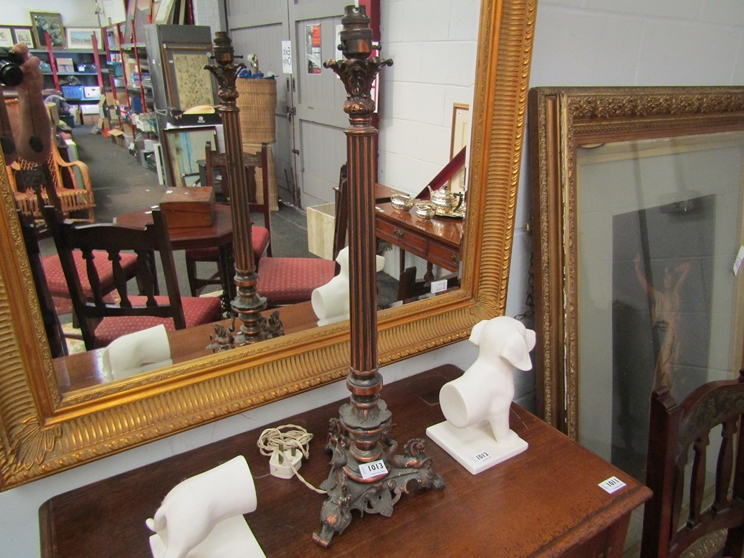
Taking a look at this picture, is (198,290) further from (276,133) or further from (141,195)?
(276,133)

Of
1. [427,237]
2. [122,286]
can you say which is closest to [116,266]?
[122,286]

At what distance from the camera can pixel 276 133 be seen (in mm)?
850

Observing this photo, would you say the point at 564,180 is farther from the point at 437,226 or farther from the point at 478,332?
the point at 478,332

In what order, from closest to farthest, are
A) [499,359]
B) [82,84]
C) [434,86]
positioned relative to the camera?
[82,84] < [499,359] < [434,86]

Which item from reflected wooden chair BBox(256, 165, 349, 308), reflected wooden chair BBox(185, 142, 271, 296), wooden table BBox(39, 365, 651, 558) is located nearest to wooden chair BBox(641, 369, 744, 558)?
wooden table BBox(39, 365, 651, 558)

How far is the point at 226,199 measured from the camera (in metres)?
0.81

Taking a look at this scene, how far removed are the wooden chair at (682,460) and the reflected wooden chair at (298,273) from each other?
593 mm

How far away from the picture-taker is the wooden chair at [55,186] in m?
0.64

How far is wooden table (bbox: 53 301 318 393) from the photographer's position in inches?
28.0

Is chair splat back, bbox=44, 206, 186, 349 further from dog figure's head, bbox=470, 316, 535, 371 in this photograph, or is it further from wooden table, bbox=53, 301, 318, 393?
dog figure's head, bbox=470, 316, 535, 371

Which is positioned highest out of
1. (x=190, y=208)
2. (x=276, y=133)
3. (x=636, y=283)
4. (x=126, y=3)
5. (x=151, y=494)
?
(x=126, y=3)

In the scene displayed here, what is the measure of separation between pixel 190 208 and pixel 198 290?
5.2 inches

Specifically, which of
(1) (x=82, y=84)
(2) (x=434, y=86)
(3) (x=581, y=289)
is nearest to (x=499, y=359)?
(3) (x=581, y=289)

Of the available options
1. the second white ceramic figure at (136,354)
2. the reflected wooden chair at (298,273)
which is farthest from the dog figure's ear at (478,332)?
the second white ceramic figure at (136,354)
